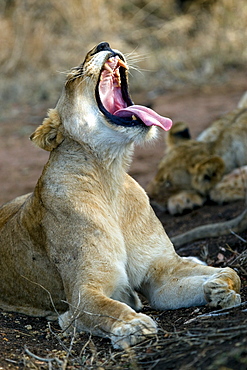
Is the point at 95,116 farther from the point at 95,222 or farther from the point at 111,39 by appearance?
the point at 111,39

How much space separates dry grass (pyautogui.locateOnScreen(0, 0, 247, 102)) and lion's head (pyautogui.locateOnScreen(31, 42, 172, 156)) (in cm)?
781

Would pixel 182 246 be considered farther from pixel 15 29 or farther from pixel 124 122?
pixel 15 29

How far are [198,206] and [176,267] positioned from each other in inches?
98.4

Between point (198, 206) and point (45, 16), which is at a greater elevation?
point (45, 16)

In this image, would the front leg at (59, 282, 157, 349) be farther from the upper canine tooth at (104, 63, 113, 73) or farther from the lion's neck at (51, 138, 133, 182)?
the upper canine tooth at (104, 63, 113, 73)

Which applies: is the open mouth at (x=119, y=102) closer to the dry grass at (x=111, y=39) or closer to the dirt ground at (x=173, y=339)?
the dirt ground at (x=173, y=339)

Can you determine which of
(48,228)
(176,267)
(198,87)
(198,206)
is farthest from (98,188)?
(198,87)

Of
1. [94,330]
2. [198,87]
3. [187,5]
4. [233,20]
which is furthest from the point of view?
[187,5]

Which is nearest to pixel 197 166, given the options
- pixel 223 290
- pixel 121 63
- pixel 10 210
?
pixel 10 210

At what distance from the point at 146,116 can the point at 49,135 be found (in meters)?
0.54

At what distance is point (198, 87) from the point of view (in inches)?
448

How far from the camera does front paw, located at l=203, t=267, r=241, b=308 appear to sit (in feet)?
11.2

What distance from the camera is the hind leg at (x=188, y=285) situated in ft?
11.4

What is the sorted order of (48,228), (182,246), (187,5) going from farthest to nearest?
(187,5) → (182,246) → (48,228)
